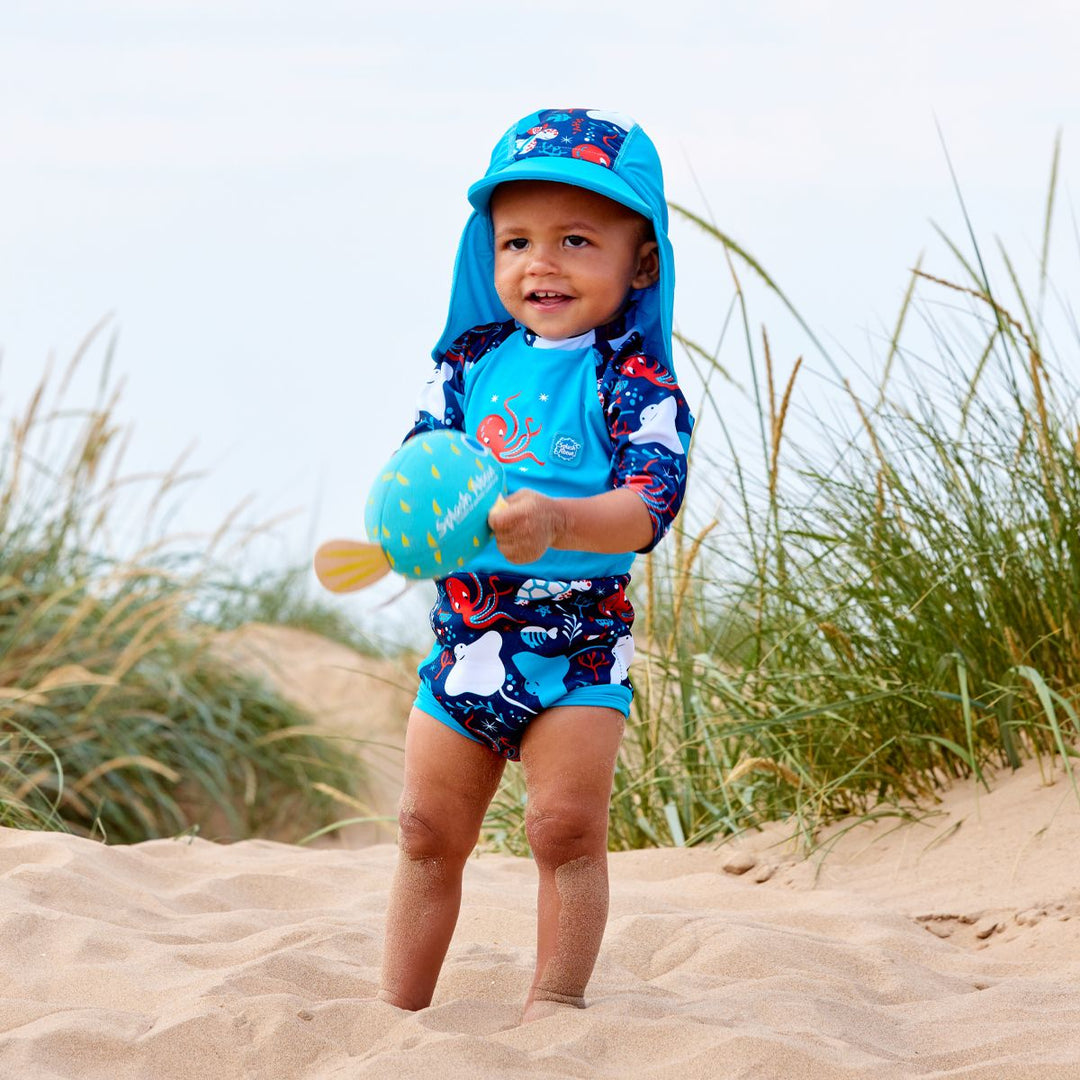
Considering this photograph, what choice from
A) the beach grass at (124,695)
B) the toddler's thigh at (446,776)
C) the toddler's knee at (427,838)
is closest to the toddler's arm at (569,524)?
the toddler's thigh at (446,776)

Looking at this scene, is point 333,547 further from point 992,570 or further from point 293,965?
point 992,570

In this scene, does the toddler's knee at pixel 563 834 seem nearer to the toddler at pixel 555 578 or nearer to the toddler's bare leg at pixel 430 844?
the toddler at pixel 555 578

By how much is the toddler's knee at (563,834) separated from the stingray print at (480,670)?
167 millimetres

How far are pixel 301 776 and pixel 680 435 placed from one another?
14.0 ft

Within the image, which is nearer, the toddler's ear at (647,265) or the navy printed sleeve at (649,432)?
the navy printed sleeve at (649,432)

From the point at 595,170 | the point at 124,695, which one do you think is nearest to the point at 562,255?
the point at 595,170

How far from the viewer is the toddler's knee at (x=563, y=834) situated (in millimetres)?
2176

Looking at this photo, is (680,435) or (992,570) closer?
(680,435)

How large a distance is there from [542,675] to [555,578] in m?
0.15

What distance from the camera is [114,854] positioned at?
3443 millimetres

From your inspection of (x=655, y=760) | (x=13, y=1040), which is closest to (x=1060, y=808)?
(x=655, y=760)

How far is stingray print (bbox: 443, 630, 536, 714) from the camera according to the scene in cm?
219

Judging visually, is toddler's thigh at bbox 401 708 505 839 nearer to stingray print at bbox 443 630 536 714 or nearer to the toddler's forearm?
stingray print at bbox 443 630 536 714

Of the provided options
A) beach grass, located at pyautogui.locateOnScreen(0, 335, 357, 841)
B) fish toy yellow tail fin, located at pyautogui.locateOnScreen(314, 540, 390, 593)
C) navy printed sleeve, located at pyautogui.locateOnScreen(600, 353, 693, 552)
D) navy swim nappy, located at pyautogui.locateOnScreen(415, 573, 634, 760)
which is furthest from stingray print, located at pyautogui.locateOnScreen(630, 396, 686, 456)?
beach grass, located at pyautogui.locateOnScreen(0, 335, 357, 841)
